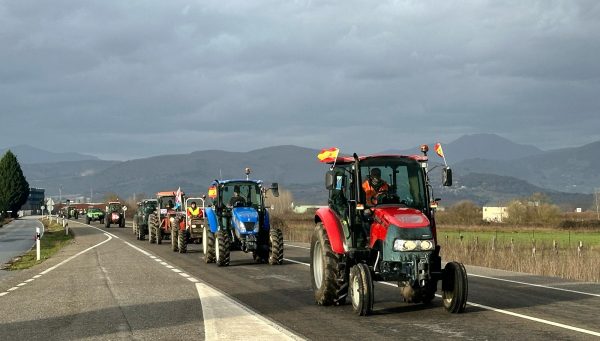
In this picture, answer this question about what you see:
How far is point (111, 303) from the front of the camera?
555 inches

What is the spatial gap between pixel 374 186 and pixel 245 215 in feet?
36.3

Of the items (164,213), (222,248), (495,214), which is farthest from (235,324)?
(495,214)

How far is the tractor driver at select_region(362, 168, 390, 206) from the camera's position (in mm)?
12586

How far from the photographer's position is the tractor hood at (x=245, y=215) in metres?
23.1

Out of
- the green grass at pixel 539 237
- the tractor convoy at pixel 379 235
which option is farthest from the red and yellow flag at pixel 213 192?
the green grass at pixel 539 237

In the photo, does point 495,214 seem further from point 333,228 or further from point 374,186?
point 374,186

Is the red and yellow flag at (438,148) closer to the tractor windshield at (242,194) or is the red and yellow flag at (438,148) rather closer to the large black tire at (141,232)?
the tractor windshield at (242,194)

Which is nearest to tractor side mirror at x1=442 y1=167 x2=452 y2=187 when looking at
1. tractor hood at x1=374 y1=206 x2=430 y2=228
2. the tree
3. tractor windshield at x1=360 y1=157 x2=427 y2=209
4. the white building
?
tractor hood at x1=374 y1=206 x2=430 y2=228

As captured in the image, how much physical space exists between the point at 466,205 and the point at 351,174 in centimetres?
8707

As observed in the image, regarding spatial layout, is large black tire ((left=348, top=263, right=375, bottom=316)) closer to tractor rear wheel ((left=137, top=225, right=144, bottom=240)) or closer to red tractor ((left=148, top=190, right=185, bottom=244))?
red tractor ((left=148, top=190, right=185, bottom=244))

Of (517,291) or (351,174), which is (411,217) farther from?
(517,291)

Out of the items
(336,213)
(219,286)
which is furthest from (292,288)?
(336,213)

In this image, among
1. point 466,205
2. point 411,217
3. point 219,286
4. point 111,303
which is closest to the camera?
point 411,217

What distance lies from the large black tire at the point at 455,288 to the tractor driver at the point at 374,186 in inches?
64.0
